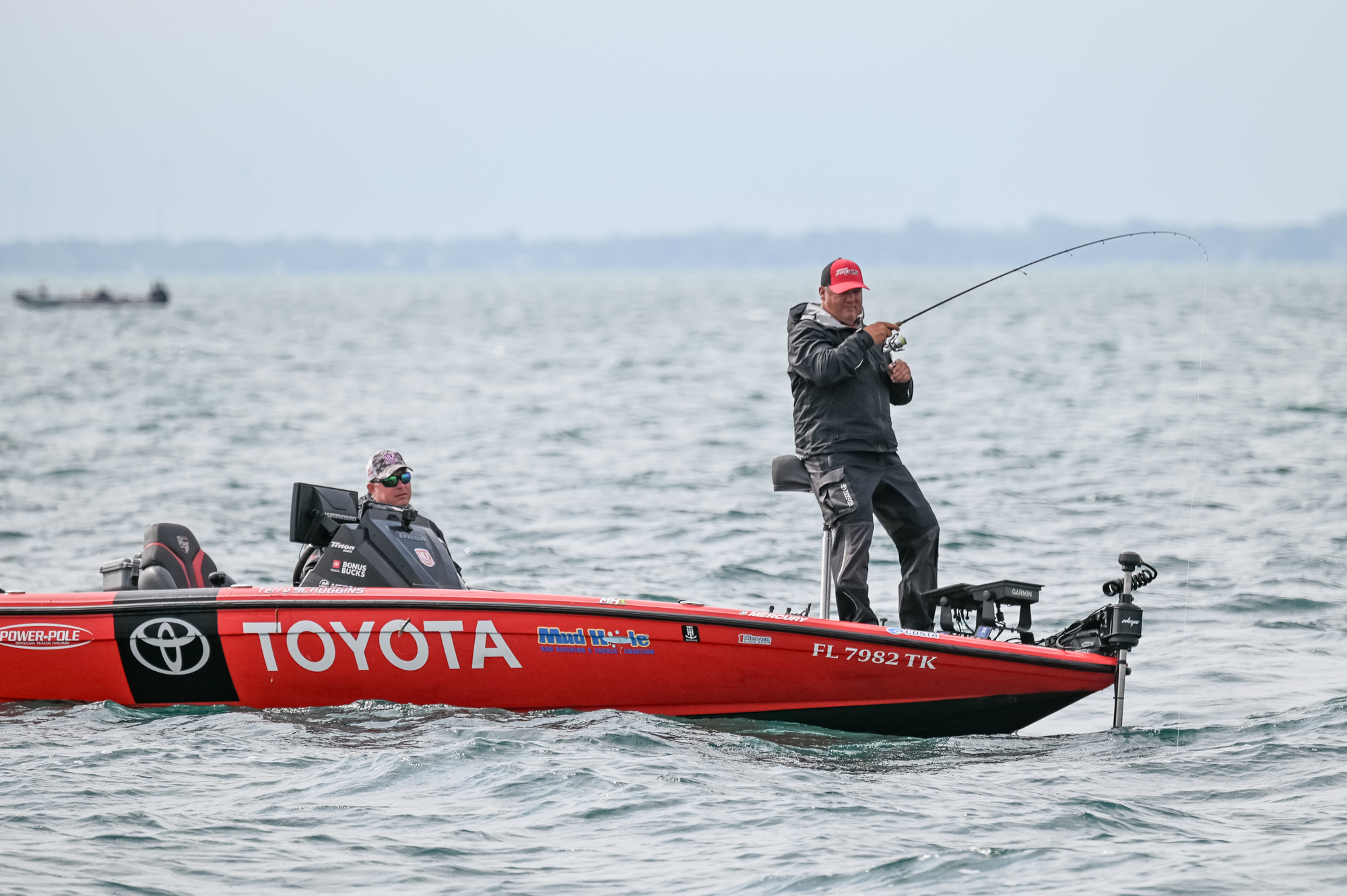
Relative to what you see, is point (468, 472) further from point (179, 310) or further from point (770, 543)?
point (179, 310)

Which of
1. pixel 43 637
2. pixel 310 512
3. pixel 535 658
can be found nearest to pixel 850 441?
pixel 535 658

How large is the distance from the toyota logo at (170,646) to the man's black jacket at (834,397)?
298cm

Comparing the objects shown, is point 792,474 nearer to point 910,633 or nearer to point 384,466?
point 910,633

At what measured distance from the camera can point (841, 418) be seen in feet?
24.9

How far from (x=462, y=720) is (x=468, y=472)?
36.7ft

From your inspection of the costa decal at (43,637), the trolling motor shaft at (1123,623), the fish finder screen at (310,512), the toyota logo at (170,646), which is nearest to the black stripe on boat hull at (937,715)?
the trolling motor shaft at (1123,623)

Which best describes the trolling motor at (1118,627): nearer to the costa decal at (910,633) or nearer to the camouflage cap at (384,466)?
the costa decal at (910,633)

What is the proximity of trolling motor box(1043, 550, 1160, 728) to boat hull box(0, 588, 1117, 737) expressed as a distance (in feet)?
0.27

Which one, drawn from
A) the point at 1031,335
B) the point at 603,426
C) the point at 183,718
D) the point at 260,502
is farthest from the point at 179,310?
the point at 183,718

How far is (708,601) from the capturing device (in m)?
11.0


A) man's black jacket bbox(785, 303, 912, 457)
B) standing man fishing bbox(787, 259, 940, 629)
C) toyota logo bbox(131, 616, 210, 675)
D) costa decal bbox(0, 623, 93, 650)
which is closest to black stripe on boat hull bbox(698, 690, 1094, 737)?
standing man fishing bbox(787, 259, 940, 629)

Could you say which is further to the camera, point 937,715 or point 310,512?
point 310,512

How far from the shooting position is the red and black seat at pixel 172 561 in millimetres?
8141

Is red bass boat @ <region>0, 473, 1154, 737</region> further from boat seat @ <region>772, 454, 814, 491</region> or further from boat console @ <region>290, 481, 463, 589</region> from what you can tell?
boat seat @ <region>772, 454, 814, 491</region>
